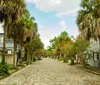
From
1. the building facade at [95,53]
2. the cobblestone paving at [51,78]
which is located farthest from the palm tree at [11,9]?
the building facade at [95,53]

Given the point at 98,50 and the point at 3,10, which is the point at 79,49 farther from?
the point at 3,10

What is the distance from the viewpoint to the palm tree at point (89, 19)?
3034 centimetres

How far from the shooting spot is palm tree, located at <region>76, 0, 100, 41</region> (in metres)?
30.3

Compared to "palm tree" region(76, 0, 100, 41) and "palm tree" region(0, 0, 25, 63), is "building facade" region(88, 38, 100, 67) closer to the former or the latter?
"palm tree" region(76, 0, 100, 41)

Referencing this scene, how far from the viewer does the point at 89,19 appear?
3172 cm

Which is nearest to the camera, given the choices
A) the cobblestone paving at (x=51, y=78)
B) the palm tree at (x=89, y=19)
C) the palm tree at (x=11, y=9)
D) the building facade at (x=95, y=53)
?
the cobblestone paving at (x=51, y=78)

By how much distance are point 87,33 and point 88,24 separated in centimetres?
111

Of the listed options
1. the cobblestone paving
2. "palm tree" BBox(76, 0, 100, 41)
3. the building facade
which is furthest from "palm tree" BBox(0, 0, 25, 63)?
the building facade

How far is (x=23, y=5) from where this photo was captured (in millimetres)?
25234

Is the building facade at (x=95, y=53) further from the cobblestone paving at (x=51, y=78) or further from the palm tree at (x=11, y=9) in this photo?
the palm tree at (x=11, y=9)

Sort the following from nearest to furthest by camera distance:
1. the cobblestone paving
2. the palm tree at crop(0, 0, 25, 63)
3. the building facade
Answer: the cobblestone paving
the palm tree at crop(0, 0, 25, 63)
the building facade

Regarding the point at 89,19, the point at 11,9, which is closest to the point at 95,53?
the point at 89,19

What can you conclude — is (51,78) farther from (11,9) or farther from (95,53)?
(95,53)

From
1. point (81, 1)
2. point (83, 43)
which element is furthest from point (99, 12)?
point (83, 43)
